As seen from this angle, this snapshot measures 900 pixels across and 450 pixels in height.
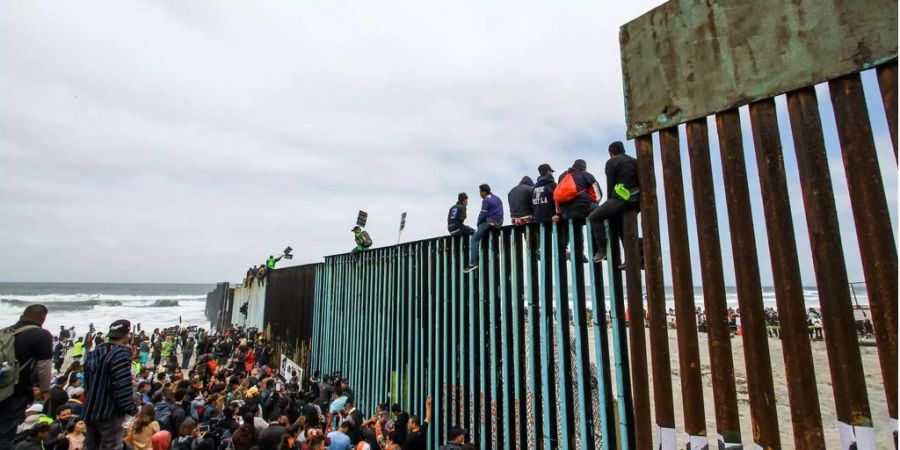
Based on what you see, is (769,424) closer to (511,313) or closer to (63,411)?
(511,313)

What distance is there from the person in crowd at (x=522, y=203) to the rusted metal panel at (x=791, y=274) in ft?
11.8

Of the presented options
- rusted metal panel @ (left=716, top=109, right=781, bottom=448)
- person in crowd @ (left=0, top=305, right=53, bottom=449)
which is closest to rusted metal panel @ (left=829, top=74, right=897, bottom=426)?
rusted metal panel @ (left=716, top=109, right=781, bottom=448)

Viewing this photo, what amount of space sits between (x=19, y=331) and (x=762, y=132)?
23.3 ft

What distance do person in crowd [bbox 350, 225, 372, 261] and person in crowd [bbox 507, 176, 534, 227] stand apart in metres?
5.95

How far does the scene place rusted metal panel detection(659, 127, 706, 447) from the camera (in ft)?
13.9

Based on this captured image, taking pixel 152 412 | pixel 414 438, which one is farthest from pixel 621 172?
pixel 152 412

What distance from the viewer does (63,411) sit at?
7238 mm

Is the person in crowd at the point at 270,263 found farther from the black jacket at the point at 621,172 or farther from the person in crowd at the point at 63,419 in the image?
the black jacket at the point at 621,172

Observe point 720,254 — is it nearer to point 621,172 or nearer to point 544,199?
point 621,172

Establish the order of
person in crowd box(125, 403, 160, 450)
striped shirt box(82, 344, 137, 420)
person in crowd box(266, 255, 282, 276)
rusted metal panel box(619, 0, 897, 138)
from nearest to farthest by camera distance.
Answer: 1. rusted metal panel box(619, 0, 897, 138)
2. striped shirt box(82, 344, 137, 420)
3. person in crowd box(125, 403, 160, 450)
4. person in crowd box(266, 255, 282, 276)

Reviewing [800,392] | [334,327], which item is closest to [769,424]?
[800,392]

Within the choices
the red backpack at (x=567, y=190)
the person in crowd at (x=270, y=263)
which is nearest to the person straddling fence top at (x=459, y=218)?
the red backpack at (x=567, y=190)

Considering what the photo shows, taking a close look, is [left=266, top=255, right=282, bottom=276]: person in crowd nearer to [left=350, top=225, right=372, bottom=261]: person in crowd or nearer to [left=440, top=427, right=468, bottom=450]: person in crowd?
[left=350, top=225, right=372, bottom=261]: person in crowd

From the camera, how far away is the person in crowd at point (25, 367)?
13.5 ft
